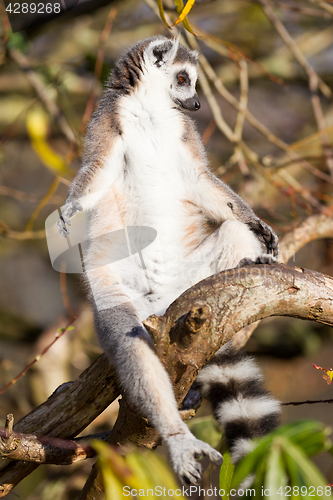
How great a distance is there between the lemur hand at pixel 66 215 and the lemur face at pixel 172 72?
823 millimetres

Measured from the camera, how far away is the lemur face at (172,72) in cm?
237

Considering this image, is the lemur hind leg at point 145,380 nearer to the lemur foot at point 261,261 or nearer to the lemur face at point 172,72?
the lemur foot at point 261,261

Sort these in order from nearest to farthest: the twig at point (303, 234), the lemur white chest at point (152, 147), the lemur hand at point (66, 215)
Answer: the lemur hand at point (66, 215) → the lemur white chest at point (152, 147) → the twig at point (303, 234)

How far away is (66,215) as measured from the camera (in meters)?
2.04

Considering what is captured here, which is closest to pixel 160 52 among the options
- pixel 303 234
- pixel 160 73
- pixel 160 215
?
pixel 160 73

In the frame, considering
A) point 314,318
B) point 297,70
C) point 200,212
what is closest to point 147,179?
point 200,212

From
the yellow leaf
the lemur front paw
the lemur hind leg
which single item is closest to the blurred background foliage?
the yellow leaf

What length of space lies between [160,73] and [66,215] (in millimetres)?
1004

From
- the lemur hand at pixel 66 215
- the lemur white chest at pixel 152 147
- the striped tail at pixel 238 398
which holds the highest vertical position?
the lemur white chest at pixel 152 147

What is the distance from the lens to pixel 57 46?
4828mm

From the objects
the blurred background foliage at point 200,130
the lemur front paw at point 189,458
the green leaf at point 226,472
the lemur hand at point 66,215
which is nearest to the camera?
the lemur front paw at point 189,458

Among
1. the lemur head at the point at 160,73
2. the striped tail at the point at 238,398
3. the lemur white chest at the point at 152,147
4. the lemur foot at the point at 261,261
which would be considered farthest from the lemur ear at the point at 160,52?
the striped tail at the point at 238,398

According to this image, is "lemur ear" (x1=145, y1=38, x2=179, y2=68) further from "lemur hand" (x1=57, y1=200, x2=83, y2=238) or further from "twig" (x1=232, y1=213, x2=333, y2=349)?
"twig" (x1=232, y1=213, x2=333, y2=349)

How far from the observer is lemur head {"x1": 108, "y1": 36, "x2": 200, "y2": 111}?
7.75 feet
